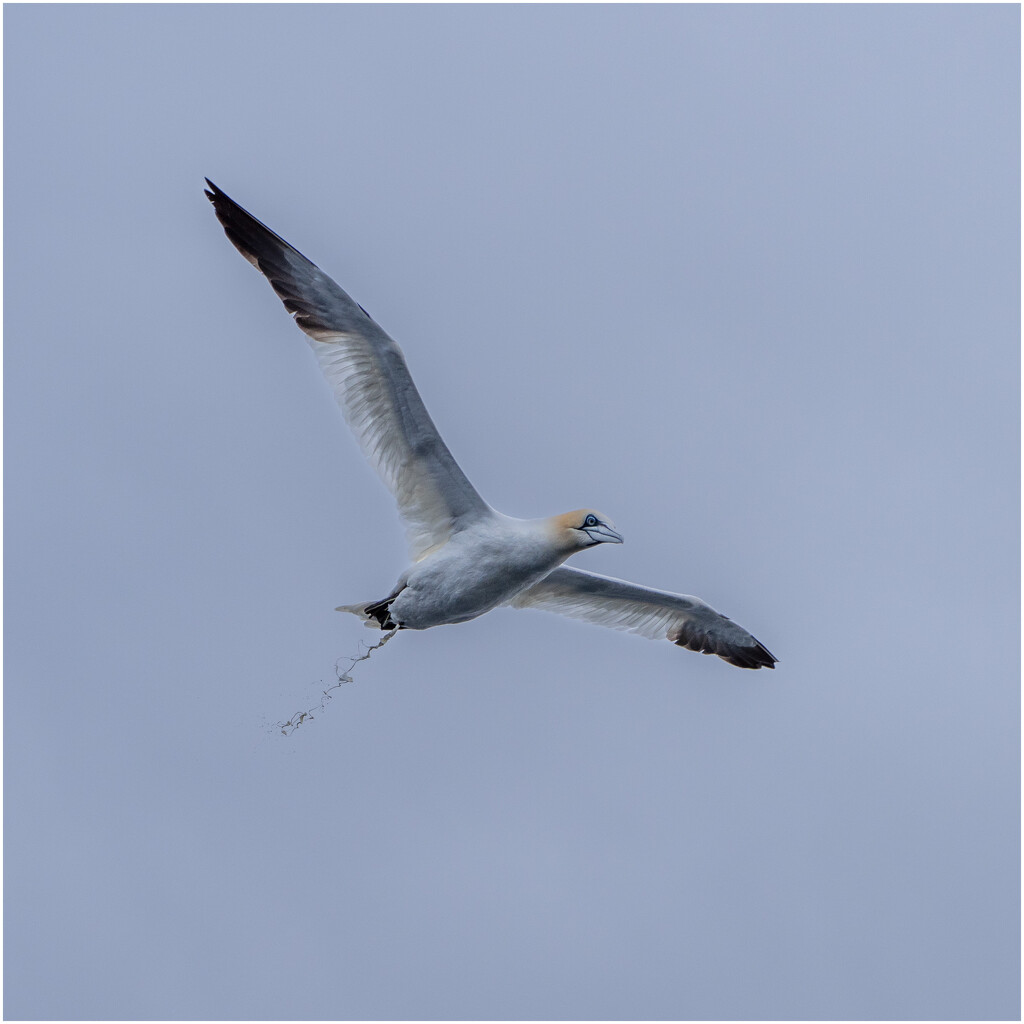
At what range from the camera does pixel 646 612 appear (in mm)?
22859

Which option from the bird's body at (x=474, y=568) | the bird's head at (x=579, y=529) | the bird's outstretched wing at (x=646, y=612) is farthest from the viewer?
the bird's outstretched wing at (x=646, y=612)

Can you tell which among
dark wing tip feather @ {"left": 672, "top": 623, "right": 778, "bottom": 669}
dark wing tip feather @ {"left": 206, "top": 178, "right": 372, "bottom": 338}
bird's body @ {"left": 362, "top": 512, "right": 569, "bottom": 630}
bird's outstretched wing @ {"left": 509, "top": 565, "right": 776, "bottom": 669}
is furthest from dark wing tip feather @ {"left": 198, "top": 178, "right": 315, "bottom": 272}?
dark wing tip feather @ {"left": 672, "top": 623, "right": 778, "bottom": 669}

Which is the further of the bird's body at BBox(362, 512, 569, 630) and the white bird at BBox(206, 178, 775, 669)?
the bird's body at BBox(362, 512, 569, 630)

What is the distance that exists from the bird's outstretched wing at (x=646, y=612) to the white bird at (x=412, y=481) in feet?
7.62

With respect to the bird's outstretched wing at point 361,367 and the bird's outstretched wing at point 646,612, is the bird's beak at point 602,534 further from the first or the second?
the bird's outstretched wing at point 646,612

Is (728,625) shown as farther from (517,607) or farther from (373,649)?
(373,649)

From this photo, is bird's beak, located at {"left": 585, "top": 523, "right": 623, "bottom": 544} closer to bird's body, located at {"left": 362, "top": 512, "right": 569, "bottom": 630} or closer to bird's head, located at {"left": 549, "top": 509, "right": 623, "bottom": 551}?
bird's head, located at {"left": 549, "top": 509, "right": 623, "bottom": 551}

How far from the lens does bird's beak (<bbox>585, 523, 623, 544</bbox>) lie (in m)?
19.2

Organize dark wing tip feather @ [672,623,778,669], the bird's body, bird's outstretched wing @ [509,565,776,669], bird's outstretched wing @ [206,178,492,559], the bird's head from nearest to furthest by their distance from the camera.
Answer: bird's outstretched wing @ [206,178,492,559] → the bird's body → the bird's head → bird's outstretched wing @ [509,565,776,669] → dark wing tip feather @ [672,623,778,669]

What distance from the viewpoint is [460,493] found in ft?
62.8

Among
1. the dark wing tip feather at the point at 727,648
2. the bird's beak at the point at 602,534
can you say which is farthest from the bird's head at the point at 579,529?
the dark wing tip feather at the point at 727,648

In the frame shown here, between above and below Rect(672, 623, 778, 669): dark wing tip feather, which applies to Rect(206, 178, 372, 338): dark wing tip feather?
above

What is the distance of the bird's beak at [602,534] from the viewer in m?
19.2

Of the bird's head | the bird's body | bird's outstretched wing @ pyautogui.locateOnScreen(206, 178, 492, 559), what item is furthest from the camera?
the bird's head
